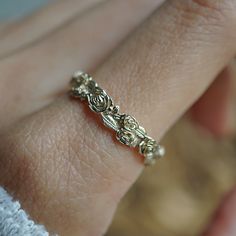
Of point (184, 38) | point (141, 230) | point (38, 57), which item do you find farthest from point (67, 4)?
point (141, 230)

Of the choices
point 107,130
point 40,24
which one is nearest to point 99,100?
point 107,130

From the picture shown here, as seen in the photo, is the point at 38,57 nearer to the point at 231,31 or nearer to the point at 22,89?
the point at 22,89

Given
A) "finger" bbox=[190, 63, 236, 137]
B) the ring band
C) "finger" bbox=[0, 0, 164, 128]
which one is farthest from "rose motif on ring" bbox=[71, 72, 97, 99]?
"finger" bbox=[190, 63, 236, 137]

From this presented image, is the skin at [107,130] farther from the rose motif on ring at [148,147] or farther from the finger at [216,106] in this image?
the finger at [216,106]

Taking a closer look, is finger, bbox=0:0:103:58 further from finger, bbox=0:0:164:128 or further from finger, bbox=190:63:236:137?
finger, bbox=190:63:236:137

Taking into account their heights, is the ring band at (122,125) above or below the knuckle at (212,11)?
below

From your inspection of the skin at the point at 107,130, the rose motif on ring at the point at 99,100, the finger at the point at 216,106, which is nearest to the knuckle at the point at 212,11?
the skin at the point at 107,130
